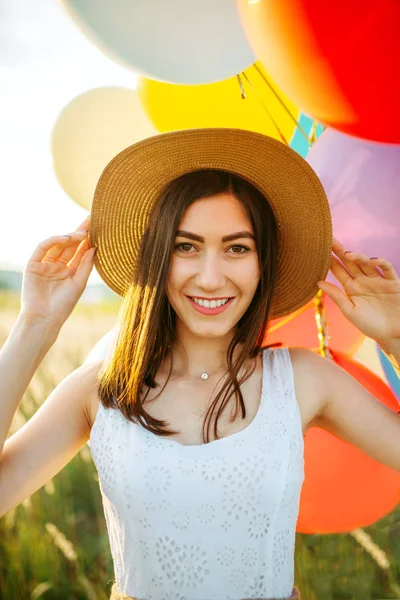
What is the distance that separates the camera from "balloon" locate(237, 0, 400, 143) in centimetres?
120

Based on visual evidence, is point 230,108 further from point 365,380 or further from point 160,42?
point 365,380

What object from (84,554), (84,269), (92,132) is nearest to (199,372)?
(84,269)

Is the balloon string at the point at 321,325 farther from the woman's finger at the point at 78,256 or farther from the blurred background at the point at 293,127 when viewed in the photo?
the woman's finger at the point at 78,256

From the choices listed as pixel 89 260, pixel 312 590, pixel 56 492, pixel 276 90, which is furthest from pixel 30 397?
pixel 276 90

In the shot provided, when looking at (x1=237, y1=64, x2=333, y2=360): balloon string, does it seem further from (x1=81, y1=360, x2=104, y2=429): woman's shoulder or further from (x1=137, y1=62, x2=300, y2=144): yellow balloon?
(x1=81, y1=360, x2=104, y2=429): woman's shoulder

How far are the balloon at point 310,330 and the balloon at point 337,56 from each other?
2.18 feet

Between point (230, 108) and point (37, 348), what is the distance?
0.88 meters

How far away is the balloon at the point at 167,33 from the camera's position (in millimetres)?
1501

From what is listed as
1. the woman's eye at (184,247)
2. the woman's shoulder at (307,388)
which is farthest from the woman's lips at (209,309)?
the woman's shoulder at (307,388)

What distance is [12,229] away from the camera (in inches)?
173

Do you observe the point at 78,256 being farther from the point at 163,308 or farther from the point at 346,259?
the point at 346,259

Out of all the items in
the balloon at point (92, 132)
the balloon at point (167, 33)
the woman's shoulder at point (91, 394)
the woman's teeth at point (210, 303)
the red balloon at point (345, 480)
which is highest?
the balloon at point (167, 33)

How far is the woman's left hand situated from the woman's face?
0.78 ft

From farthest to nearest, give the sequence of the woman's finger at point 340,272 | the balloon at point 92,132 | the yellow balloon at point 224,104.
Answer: the balloon at point 92,132, the yellow balloon at point 224,104, the woman's finger at point 340,272
